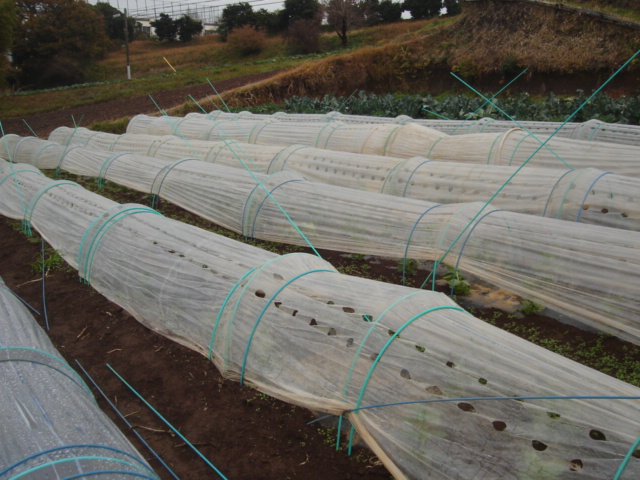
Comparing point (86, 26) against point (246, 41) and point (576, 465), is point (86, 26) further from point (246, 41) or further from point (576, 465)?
point (576, 465)

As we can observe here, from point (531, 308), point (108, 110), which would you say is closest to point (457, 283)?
point (531, 308)

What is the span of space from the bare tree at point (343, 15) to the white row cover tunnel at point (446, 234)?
36146 millimetres

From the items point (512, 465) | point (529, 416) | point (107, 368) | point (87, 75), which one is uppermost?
point (87, 75)

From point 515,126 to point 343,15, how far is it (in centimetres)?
3362

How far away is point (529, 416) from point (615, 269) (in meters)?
3.18

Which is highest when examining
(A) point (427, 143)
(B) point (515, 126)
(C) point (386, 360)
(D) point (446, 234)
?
(B) point (515, 126)

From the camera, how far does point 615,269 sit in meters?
5.83

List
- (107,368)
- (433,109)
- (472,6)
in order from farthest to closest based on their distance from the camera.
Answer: (472,6)
(433,109)
(107,368)

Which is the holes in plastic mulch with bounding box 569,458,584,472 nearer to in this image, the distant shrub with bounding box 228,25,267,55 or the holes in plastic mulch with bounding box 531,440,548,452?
the holes in plastic mulch with bounding box 531,440,548,452

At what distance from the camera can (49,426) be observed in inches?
140

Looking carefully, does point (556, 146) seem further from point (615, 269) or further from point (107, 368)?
point (107, 368)

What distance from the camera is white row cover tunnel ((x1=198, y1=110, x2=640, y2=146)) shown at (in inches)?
440

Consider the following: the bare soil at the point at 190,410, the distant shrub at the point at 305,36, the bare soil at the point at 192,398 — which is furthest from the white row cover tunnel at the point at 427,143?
the distant shrub at the point at 305,36

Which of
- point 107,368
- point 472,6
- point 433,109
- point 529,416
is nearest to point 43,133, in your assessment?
point 433,109
